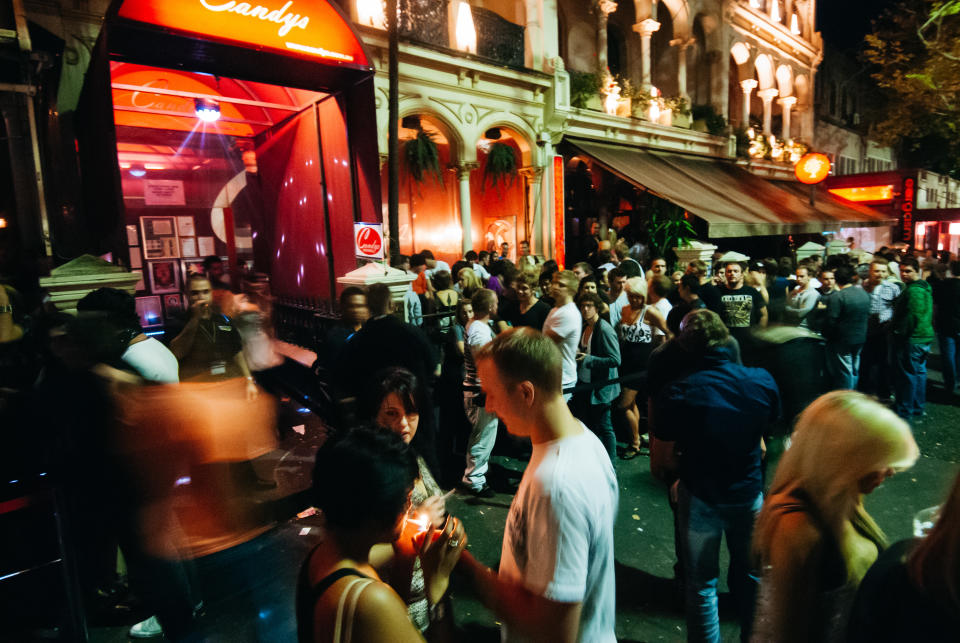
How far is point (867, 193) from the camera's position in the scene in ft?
65.0

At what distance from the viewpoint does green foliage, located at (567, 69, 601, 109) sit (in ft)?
41.8

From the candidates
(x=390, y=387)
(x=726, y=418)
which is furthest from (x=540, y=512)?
(x=726, y=418)

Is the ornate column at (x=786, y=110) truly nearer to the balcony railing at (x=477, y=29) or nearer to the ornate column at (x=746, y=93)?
the ornate column at (x=746, y=93)

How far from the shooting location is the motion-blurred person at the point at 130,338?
9.71ft

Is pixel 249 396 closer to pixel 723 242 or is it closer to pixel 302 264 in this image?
pixel 302 264

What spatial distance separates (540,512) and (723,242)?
18531mm

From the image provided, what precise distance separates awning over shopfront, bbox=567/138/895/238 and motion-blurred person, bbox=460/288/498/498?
26.5 feet

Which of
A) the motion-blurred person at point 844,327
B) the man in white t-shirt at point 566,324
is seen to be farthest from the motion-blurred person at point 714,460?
the motion-blurred person at point 844,327

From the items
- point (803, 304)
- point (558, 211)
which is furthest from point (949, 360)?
point (558, 211)

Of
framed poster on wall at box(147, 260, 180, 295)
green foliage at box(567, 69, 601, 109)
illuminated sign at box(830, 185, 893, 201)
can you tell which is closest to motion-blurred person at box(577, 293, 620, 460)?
framed poster on wall at box(147, 260, 180, 295)

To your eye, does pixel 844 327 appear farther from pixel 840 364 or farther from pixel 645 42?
pixel 645 42

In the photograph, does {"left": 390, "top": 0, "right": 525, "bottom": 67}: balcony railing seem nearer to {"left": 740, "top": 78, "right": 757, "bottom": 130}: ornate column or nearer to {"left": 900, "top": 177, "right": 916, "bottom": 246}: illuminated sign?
{"left": 740, "top": 78, "right": 757, "bottom": 130}: ornate column

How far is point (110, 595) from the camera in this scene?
342cm

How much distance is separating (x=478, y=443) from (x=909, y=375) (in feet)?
18.2
